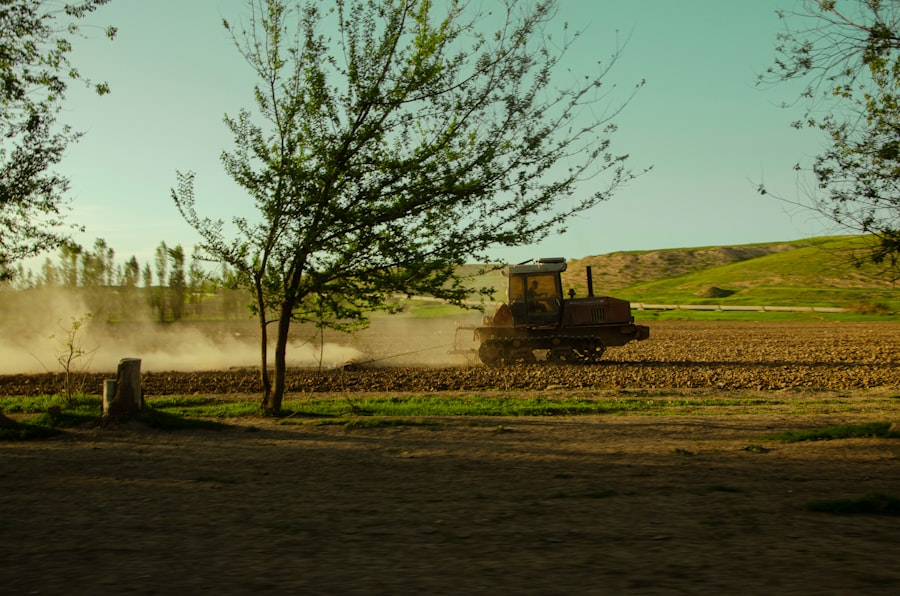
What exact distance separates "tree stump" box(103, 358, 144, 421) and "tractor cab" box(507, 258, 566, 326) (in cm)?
1630

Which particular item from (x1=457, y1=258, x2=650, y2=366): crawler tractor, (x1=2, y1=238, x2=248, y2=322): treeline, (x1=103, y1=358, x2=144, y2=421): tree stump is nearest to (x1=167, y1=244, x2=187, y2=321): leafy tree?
(x1=2, y1=238, x2=248, y2=322): treeline

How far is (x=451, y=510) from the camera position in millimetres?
7160

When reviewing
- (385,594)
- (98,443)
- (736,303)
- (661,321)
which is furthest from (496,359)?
(736,303)

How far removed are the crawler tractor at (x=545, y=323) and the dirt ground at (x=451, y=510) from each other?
1372cm

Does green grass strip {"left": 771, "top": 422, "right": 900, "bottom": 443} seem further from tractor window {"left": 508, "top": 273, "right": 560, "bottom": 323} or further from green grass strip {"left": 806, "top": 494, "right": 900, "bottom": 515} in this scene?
tractor window {"left": 508, "top": 273, "right": 560, "bottom": 323}

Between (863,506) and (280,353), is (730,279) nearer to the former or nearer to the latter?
(280,353)

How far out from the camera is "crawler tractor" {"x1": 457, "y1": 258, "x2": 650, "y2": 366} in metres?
27.3

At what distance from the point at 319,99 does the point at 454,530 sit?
919cm

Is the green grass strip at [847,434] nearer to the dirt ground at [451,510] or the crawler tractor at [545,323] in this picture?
the dirt ground at [451,510]

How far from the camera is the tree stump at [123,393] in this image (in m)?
12.8

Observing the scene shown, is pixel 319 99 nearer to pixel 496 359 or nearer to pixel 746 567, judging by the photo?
pixel 746 567

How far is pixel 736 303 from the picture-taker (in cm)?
7831

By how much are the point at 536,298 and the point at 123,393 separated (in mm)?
17023

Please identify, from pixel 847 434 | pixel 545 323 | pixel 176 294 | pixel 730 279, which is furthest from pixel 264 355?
pixel 730 279
